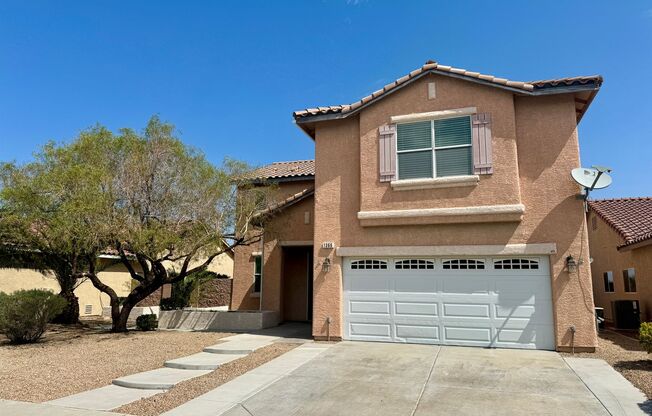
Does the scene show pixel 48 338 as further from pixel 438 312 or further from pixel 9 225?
pixel 438 312

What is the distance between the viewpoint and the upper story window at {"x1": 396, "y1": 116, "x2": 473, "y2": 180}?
1250cm

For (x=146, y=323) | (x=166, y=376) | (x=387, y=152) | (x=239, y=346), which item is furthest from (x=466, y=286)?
(x=146, y=323)

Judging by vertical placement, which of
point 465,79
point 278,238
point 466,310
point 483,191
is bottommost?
point 466,310

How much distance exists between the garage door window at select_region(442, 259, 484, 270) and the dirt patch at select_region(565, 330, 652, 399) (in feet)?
10.3

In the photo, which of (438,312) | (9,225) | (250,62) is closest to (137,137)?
(9,225)

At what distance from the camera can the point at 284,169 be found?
68.9 feet

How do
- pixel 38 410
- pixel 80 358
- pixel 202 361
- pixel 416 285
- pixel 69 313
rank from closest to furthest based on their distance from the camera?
pixel 38 410 < pixel 202 361 < pixel 80 358 < pixel 416 285 < pixel 69 313

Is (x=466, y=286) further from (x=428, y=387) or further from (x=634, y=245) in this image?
(x=634, y=245)

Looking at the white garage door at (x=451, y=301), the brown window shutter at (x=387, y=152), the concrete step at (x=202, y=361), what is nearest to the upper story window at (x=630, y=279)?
the white garage door at (x=451, y=301)

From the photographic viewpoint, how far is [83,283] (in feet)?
77.4

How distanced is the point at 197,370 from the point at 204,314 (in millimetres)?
6919

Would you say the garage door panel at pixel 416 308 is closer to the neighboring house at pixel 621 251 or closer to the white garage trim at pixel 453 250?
the white garage trim at pixel 453 250

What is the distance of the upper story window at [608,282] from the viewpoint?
1856 centimetres

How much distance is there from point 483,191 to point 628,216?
9888 millimetres
